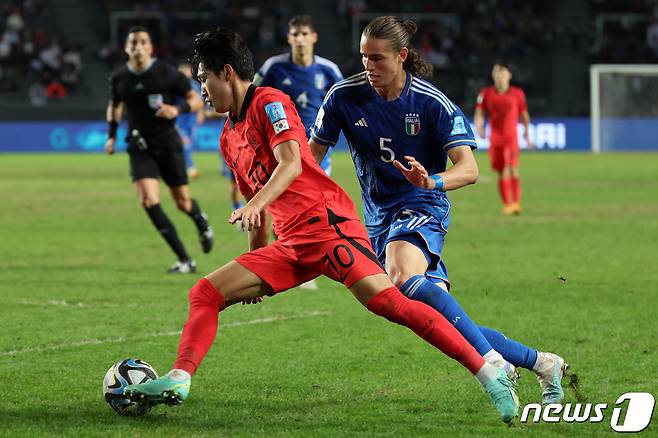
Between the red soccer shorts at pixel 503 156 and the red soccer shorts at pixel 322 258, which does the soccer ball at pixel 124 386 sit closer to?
the red soccer shorts at pixel 322 258

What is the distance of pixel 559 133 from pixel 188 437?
3123 centimetres

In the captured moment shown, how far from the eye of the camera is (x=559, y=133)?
116ft

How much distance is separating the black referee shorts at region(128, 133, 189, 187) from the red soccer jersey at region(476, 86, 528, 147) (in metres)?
7.88

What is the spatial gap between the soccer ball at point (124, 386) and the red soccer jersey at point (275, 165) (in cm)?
95

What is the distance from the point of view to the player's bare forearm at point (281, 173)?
16.9ft

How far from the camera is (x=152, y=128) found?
11.6m

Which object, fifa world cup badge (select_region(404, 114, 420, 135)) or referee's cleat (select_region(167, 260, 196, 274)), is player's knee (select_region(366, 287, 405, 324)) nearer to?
fifa world cup badge (select_region(404, 114, 420, 135))

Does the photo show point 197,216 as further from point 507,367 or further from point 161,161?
point 507,367

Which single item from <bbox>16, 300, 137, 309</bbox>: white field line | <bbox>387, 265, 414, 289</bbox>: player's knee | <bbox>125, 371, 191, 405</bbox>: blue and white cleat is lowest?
<bbox>16, 300, 137, 309</bbox>: white field line

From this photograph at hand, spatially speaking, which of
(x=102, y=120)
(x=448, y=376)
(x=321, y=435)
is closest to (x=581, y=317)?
(x=448, y=376)

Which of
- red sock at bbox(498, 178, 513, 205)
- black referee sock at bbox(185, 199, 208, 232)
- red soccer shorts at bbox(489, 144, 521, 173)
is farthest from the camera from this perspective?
red soccer shorts at bbox(489, 144, 521, 173)

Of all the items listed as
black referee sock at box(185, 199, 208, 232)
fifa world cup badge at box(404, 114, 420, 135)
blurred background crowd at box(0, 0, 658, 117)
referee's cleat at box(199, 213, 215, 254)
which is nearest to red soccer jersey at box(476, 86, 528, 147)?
referee's cleat at box(199, 213, 215, 254)

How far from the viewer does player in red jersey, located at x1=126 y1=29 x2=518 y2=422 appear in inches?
206

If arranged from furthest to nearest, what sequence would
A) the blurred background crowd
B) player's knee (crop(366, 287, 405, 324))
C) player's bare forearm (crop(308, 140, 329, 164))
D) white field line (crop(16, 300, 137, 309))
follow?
the blurred background crowd → white field line (crop(16, 300, 137, 309)) → player's bare forearm (crop(308, 140, 329, 164)) → player's knee (crop(366, 287, 405, 324))
